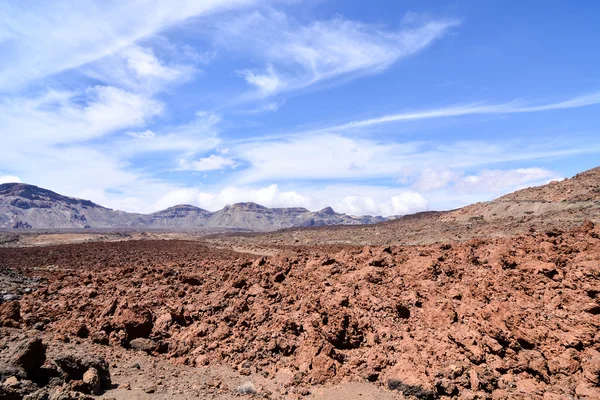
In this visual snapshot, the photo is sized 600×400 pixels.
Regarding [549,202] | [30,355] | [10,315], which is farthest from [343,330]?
[549,202]

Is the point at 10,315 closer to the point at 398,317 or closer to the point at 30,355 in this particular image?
the point at 30,355

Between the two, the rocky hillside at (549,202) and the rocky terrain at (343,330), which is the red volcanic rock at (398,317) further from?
the rocky hillside at (549,202)

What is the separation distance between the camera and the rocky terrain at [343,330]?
252 inches

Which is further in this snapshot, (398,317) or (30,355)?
(398,317)

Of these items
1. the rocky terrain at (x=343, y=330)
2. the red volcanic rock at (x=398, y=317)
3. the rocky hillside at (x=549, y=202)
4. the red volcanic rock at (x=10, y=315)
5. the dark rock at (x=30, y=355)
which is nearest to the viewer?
the dark rock at (x=30, y=355)

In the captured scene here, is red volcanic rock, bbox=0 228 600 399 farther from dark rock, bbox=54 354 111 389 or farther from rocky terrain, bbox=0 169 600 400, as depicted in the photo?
dark rock, bbox=54 354 111 389

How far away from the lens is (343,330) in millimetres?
8070

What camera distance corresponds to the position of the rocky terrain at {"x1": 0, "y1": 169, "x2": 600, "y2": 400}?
21.0 feet

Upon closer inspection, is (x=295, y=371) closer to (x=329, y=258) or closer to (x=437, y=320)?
(x=437, y=320)

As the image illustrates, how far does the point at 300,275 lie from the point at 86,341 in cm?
572

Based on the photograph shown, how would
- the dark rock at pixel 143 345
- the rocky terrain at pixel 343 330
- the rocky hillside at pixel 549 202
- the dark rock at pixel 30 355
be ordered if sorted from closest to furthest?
1. the dark rock at pixel 30 355
2. the rocky terrain at pixel 343 330
3. the dark rock at pixel 143 345
4. the rocky hillside at pixel 549 202

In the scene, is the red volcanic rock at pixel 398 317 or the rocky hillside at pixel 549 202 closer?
the red volcanic rock at pixel 398 317

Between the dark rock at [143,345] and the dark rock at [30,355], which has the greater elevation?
the dark rock at [30,355]

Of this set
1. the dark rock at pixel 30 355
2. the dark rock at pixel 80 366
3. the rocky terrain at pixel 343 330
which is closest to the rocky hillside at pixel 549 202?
the rocky terrain at pixel 343 330
